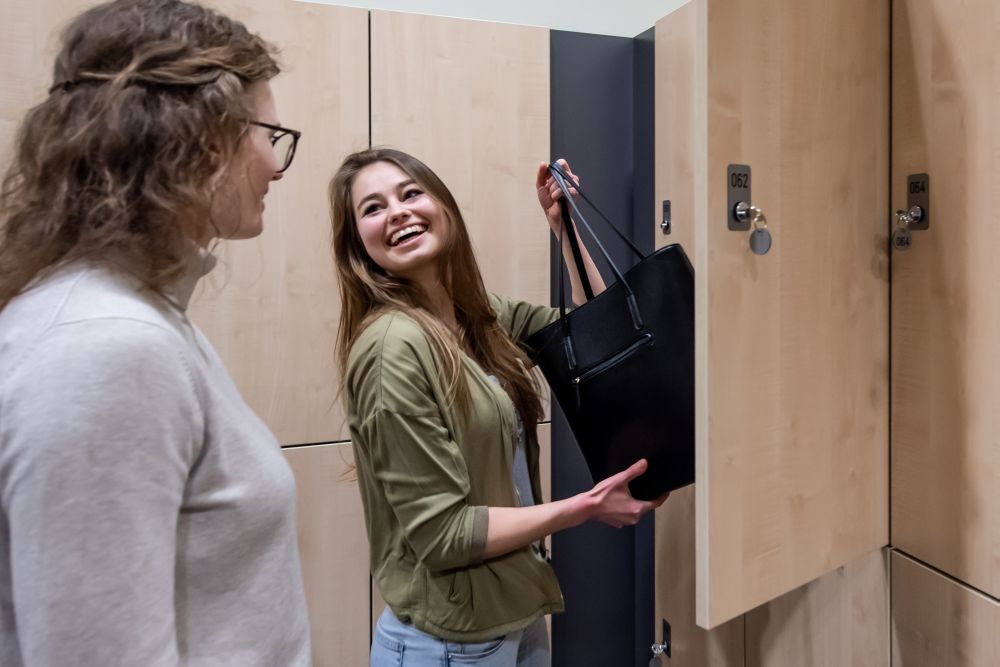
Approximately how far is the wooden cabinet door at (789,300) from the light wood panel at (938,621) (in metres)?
0.09

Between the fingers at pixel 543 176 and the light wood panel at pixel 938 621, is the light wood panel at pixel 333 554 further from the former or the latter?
the light wood panel at pixel 938 621

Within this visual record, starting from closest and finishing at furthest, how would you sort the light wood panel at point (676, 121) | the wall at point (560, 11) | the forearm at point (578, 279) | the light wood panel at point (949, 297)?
the light wood panel at point (949, 297)
the forearm at point (578, 279)
the light wood panel at point (676, 121)
the wall at point (560, 11)

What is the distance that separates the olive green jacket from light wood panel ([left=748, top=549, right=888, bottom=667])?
1.79 feet

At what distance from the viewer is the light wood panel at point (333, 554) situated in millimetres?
1737

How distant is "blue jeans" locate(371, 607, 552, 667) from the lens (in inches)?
48.9

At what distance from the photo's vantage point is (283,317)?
1686mm

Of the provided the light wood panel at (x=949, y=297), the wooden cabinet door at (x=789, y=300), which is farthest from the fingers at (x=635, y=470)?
the light wood panel at (x=949, y=297)

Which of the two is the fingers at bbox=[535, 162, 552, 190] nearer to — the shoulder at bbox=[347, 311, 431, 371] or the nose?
the nose

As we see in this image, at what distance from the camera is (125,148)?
2.18 feet

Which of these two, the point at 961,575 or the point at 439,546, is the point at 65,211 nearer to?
the point at 439,546

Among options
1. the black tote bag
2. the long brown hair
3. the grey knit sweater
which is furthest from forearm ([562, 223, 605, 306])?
the grey knit sweater

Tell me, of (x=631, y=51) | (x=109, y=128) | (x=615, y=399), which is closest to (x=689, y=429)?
(x=615, y=399)

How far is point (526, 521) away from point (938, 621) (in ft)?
2.40

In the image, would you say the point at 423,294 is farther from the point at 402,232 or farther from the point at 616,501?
the point at 616,501
